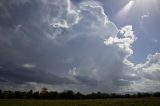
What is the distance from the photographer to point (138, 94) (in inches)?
7357

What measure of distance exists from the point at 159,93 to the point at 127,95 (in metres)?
21.7

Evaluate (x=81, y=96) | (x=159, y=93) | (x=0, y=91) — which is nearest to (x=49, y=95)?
(x=81, y=96)

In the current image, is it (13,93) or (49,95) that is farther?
(13,93)

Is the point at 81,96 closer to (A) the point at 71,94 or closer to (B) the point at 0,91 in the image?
(A) the point at 71,94

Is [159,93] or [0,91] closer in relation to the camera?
[159,93]

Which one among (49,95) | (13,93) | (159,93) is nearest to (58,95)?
(49,95)

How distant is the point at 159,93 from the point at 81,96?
2110 inches

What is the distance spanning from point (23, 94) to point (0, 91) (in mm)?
22527

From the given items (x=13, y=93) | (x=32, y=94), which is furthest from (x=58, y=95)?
(x=13, y=93)

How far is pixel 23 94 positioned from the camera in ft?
610

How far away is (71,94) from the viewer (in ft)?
598

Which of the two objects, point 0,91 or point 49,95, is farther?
point 0,91

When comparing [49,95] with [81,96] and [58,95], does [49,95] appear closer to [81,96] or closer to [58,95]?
[58,95]

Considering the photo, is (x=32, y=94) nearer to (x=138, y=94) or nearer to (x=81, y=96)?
(x=81, y=96)
